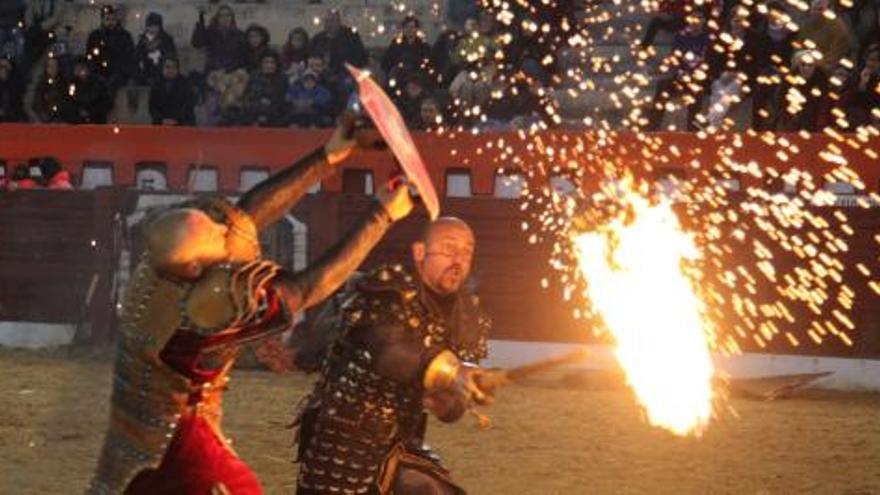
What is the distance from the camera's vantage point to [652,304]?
11.9m

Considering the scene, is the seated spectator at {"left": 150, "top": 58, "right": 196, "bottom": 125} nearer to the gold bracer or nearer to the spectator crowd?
the spectator crowd

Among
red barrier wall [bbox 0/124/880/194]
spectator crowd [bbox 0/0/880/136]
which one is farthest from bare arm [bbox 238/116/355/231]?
spectator crowd [bbox 0/0/880/136]

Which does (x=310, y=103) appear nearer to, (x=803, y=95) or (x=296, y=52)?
(x=296, y=52)

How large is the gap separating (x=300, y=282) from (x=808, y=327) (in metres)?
8.55

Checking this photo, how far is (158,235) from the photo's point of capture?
4.18 metres

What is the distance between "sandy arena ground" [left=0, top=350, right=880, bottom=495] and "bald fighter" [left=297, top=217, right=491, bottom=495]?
2912 mm

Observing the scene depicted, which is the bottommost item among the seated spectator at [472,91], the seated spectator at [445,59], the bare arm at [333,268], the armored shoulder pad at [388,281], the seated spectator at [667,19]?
the armored shoulder pad at [388,281]

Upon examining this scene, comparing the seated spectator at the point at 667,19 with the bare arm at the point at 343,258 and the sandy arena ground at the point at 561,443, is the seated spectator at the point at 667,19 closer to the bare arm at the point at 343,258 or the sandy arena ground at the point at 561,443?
the sandy arena ground at the point at 561,443

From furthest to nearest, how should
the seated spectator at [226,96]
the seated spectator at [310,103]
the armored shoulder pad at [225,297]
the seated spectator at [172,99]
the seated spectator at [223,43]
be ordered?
→ 1. the seated spectator at [223,43]
2. the seated spectator at [172,99]
3. the seated spectator at [226,96]
4. the seated spectator at [310,103]
5. the armored shoulder pad at [225,297]

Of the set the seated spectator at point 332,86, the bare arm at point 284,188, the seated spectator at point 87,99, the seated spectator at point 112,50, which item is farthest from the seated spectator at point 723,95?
the bare arm at point 284,188

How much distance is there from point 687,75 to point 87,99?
5.80 meters

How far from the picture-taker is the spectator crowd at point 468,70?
13.9 m

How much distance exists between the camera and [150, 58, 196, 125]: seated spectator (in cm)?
1659

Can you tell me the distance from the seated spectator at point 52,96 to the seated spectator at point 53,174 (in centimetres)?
194
